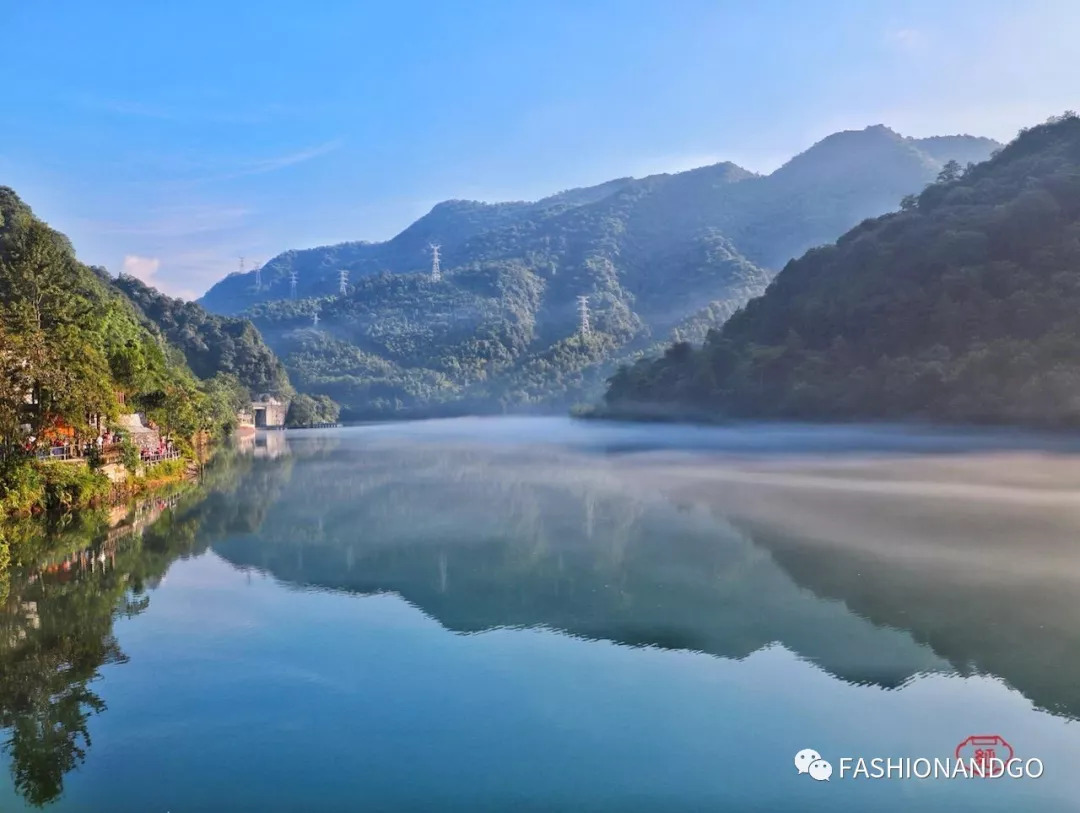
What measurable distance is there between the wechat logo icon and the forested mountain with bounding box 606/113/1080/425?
4792cm

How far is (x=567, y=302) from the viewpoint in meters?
171

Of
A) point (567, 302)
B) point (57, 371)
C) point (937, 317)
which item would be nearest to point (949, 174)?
point (937, 317)

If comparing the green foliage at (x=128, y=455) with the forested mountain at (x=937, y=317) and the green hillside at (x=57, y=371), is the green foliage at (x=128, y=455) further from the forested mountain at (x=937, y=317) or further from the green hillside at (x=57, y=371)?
the forested mountain at (x=937, y=317)

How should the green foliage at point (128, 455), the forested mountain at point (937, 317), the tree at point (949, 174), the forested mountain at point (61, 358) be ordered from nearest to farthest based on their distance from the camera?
the forested mountain at point (61, 358)
the green foliage at point (128, 455)
the forested mountain at point (937, 317)
the tree at point (949, 174)

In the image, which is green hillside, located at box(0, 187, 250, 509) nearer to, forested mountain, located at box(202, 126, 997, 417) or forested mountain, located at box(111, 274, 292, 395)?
forested mountain, located at box(111, 274, 292, 395)

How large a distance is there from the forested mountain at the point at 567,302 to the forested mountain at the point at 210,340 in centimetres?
2454

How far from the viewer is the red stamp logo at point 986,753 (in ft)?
25.8

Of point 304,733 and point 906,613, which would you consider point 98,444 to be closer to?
point 304,733

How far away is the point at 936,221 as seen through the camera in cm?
6856

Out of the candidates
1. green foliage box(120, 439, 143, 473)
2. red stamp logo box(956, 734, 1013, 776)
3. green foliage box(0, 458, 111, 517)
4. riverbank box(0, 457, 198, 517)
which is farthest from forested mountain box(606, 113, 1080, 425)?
green foliage box(0, 458, 111, 517)

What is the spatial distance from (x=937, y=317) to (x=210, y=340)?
82771mm

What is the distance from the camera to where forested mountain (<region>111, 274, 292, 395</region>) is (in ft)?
300

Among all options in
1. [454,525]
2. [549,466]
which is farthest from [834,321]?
[454,525]

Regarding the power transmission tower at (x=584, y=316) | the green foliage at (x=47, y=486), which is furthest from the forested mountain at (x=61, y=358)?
the power transmission tower at (x=584, y=316)
